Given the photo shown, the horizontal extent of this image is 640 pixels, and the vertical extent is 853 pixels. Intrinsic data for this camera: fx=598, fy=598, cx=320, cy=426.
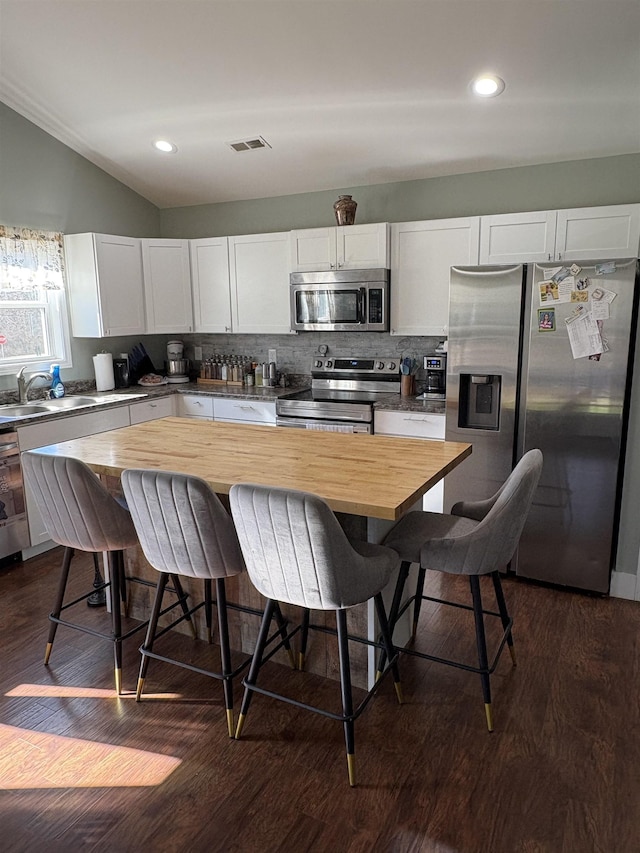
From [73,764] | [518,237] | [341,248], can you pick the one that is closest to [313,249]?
[341,248]

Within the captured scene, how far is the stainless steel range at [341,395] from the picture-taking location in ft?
13.6

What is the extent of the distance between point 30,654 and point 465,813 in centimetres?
202

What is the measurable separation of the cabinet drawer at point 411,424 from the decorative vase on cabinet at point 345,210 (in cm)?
145

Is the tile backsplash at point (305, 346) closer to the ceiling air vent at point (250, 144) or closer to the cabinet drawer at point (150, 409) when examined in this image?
the cabinet drawer at point (150, 409)

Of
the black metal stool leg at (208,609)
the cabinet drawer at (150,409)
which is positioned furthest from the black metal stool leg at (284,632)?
the cabinet drawer at (150,409)

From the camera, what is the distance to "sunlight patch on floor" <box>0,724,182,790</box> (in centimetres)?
201

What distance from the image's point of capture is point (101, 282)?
454cm

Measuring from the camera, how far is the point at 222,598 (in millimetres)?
2189

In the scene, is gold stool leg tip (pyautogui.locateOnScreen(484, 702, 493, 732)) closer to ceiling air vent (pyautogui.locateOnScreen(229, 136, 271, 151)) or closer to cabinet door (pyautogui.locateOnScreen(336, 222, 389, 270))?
cabinet door (pyautogui.locateOnScreen(336, 222, 389, 270))

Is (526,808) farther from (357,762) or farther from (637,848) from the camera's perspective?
(357,762)

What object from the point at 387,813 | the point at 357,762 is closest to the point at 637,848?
the point at 387,813

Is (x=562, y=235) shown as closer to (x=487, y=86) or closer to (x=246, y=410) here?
(x=487, y=86)

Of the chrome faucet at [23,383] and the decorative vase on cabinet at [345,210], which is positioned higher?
the decorative vase on cabinet at [345,210]

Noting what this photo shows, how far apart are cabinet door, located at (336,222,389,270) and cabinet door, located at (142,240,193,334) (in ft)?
4.90
